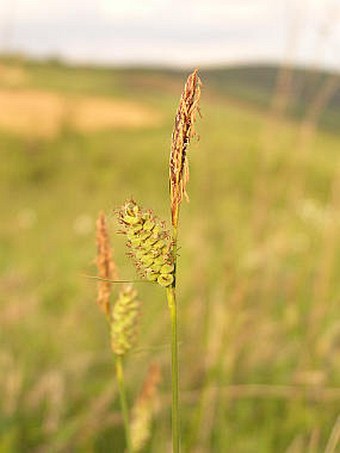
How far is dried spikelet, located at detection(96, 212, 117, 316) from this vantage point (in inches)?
24.4

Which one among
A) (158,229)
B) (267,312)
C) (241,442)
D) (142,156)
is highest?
(142,156)

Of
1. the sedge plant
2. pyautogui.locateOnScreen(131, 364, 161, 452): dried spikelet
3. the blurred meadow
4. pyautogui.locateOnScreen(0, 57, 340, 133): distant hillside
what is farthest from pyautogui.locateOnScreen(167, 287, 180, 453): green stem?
pyautogui.locateOnScreen(0, 57, 340, 133): distant hillside

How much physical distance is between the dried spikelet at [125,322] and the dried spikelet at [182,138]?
23 cm

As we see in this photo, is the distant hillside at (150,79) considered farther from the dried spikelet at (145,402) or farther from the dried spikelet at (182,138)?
the dried spikelet at (182,138)

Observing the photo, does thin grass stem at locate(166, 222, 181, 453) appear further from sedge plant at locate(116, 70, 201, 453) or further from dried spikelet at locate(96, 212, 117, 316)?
dried spikelet at locate(96, 212, 117, 316)

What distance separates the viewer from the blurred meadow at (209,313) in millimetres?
1970

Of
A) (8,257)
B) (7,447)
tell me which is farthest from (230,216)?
(7,447)

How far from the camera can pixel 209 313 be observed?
110 inches

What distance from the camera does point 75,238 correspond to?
553cm

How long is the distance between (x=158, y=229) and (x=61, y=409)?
1.78m

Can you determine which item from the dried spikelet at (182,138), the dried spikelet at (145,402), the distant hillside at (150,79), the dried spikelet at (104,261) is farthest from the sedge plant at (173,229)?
the distant hillside at (150,79)

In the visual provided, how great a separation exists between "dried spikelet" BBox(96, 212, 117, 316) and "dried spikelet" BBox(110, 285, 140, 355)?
13 millimetres

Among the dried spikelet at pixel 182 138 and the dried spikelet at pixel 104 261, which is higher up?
the dried spikelet at pixel 182 138

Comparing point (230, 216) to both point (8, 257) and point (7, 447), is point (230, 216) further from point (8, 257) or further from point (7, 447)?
point (7, 447)
